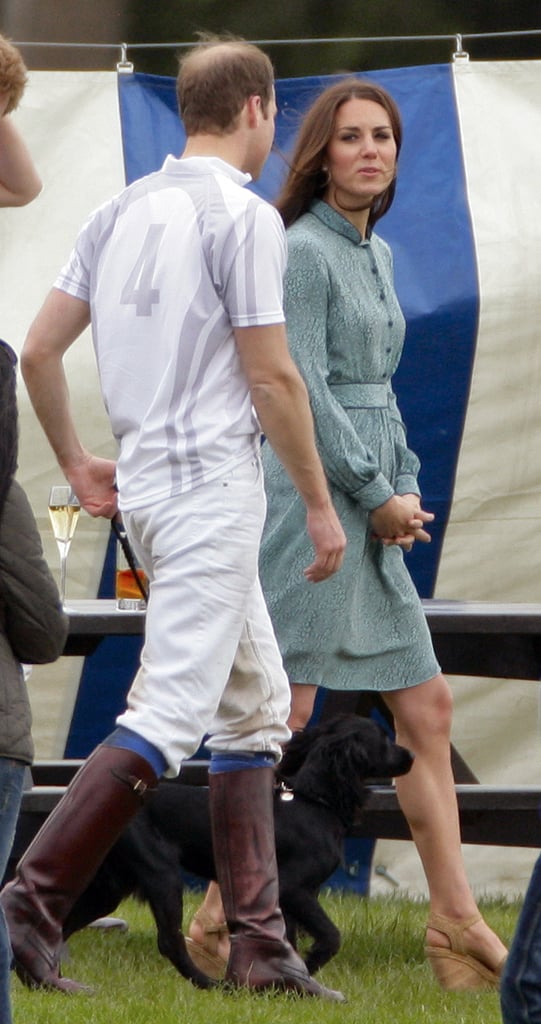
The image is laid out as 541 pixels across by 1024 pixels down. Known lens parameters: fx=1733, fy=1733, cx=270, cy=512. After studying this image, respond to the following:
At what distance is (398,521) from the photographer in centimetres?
359

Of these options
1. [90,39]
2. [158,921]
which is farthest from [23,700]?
[90,39]

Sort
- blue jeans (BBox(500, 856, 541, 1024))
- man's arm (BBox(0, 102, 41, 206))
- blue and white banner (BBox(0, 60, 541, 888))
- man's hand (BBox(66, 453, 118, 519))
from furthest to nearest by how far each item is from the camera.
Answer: blue and white banner (BBox(0, 60, 541, 888)) → man's hand (BBox(66, 453, 118, 519)) → man's arm (BBox(0, 102, 41, 206)) → blue jeans (BBox(500, 856, 541, 1024))

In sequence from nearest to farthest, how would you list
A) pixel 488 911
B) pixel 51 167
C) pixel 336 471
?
pixel 336 471
pixel 488 911
pixel 51 167

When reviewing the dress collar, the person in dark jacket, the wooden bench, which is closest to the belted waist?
the dress collar

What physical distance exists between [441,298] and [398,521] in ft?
6.20

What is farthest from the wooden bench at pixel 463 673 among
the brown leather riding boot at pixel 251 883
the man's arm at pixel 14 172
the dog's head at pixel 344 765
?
the man's arm at pixel 14 172

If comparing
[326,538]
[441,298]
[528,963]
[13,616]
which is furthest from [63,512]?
[528,963]

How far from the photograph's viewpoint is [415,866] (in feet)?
18.4

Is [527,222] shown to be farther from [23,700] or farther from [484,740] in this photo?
[23,700]

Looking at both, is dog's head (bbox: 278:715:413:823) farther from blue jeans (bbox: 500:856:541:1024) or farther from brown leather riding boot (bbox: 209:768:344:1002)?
blue jeans (bbox: 500:856:541:1024)

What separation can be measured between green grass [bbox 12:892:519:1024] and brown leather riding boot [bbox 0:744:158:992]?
0.63ft

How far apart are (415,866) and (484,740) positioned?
0.49 metres

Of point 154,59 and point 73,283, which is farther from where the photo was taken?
point 154,59

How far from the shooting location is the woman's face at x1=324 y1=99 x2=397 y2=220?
3732 mm
